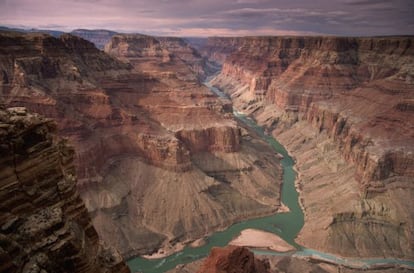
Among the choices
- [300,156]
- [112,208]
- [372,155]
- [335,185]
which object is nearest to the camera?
[112,208]

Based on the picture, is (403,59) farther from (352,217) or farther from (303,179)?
(352,217)

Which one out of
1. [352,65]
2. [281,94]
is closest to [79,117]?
[281,94]

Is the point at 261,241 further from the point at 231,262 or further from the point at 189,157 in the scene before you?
the point at 231,262

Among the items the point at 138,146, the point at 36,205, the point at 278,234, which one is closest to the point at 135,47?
the point at 138,146

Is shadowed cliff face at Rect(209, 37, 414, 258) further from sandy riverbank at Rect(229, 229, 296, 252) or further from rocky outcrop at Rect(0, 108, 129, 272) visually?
rocky outcrop at Rect(0, 108, 129, 272)

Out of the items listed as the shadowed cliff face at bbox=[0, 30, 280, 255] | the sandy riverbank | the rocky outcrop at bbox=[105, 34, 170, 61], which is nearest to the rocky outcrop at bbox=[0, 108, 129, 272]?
the shadowed cliff face at bbox=[0, 30, 280, 255]

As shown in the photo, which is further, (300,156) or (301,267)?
(300,156)

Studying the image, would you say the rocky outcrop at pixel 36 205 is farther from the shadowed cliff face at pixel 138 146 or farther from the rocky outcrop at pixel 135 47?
the rocky outcrop at pixel 135 47
